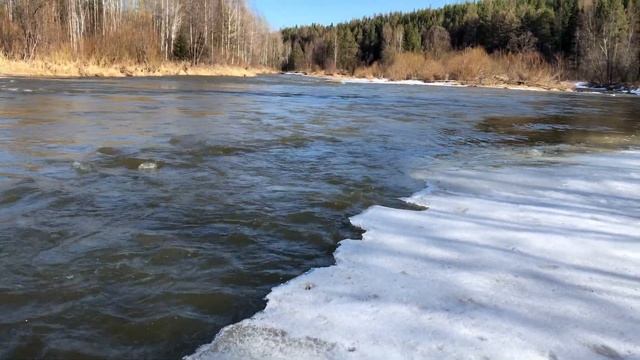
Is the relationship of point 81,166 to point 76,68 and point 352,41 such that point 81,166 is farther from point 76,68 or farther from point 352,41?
point 352,41

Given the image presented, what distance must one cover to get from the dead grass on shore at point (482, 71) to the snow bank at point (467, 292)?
37.1m

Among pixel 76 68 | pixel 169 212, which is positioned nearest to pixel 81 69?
pixel 76 68

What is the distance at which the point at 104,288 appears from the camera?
2568 mm

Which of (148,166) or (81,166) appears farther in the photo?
(148,166)

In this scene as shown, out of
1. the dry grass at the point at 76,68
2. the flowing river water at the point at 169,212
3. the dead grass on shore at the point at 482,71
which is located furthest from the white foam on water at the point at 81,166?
the dead grass on shore at the point at 482,71

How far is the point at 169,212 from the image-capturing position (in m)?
3.82

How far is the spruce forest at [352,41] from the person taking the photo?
31.6 meters

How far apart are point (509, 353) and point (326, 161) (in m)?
4.33

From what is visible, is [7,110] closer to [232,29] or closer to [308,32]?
[232,29]

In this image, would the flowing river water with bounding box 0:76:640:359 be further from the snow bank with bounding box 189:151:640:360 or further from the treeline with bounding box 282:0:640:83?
the treeline with bounding box 282:0:640:83

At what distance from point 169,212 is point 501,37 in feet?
266

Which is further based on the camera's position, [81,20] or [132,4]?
[132,4]

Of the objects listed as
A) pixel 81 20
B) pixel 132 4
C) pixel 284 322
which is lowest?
pixel 284 322

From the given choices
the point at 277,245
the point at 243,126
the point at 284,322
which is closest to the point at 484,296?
the point at 284,322
